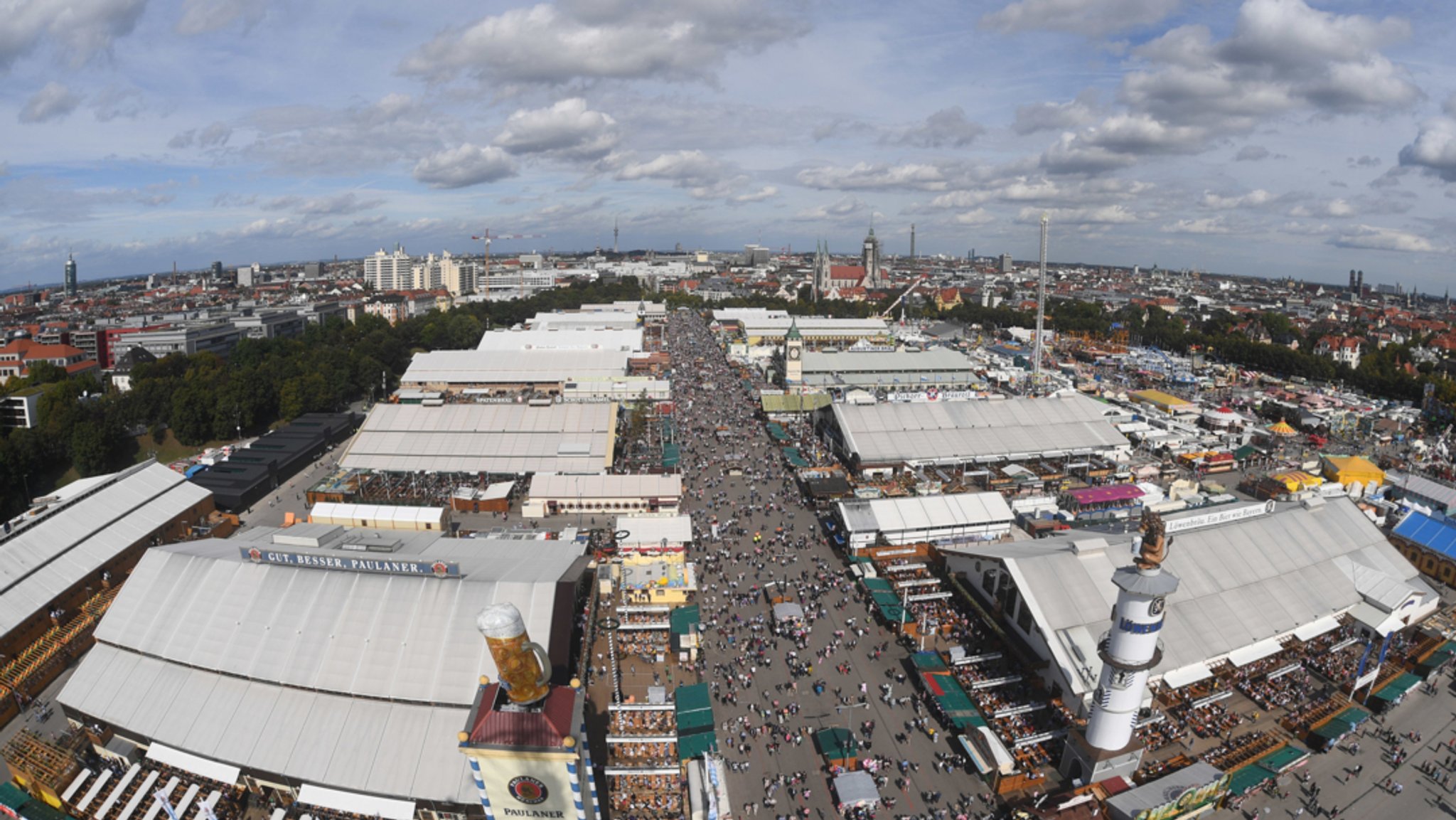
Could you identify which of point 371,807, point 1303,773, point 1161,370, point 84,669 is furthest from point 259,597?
point 1161,370

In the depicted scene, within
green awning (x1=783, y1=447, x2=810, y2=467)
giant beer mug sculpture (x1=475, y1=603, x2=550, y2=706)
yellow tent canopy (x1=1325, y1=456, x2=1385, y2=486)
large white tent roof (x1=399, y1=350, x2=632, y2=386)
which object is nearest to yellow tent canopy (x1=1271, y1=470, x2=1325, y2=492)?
yellow tent canopy (x1=1325, y1=456, x2=1385, y2=486)

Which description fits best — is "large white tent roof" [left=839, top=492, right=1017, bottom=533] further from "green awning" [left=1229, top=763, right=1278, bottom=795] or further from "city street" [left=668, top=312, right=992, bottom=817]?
"green awning" [left=1229, top=763, right=1278, bottom=795]

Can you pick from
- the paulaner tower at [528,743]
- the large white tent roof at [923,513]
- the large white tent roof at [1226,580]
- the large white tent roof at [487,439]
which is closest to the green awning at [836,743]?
the large white tent roof at [1226,580]

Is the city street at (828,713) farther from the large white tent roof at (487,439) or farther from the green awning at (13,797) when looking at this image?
the green awning at (13,797)

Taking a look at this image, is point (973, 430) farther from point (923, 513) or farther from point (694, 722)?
point (694, 722)

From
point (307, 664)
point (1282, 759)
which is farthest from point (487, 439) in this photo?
point (1282, 759)
